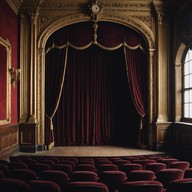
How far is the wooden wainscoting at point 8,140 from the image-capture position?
20.4 feet

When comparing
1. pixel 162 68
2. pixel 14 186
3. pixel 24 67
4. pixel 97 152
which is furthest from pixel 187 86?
pixel 14 186

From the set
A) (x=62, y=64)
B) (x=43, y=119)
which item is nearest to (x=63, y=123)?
(x=43, y=119)

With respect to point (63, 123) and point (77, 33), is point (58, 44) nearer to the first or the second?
point (77, 33)

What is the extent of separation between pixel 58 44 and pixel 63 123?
8.68 feet

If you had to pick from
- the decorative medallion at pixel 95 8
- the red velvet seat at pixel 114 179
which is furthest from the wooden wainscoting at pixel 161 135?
the red velvet seat at pixel 114 179

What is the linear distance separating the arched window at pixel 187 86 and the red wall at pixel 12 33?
15.6 ft

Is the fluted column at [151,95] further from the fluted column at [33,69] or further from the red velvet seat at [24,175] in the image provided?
the red velvet seat at [24,175]

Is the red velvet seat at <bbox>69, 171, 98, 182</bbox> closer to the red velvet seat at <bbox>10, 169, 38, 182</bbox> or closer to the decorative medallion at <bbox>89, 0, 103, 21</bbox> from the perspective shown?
the red velvet seat at <bbox>10, 169, 38, 182</bbox>

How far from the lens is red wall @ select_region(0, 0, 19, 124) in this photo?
21.1 feet

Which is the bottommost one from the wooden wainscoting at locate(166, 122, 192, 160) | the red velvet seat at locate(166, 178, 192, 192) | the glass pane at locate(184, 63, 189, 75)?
the wooden wainscoting at locate(166, 122, 192, 160)

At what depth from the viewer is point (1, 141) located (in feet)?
20.2

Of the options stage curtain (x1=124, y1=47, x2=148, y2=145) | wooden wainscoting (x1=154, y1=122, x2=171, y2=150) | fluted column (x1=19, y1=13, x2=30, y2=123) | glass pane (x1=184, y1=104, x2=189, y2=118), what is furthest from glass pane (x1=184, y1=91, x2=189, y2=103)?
fluted column (x1=19, y1=13, x2=30, y2=123)

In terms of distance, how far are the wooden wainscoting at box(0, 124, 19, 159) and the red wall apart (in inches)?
11.1

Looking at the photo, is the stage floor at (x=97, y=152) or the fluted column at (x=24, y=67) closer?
the stage floor at (x=97, y=152)
